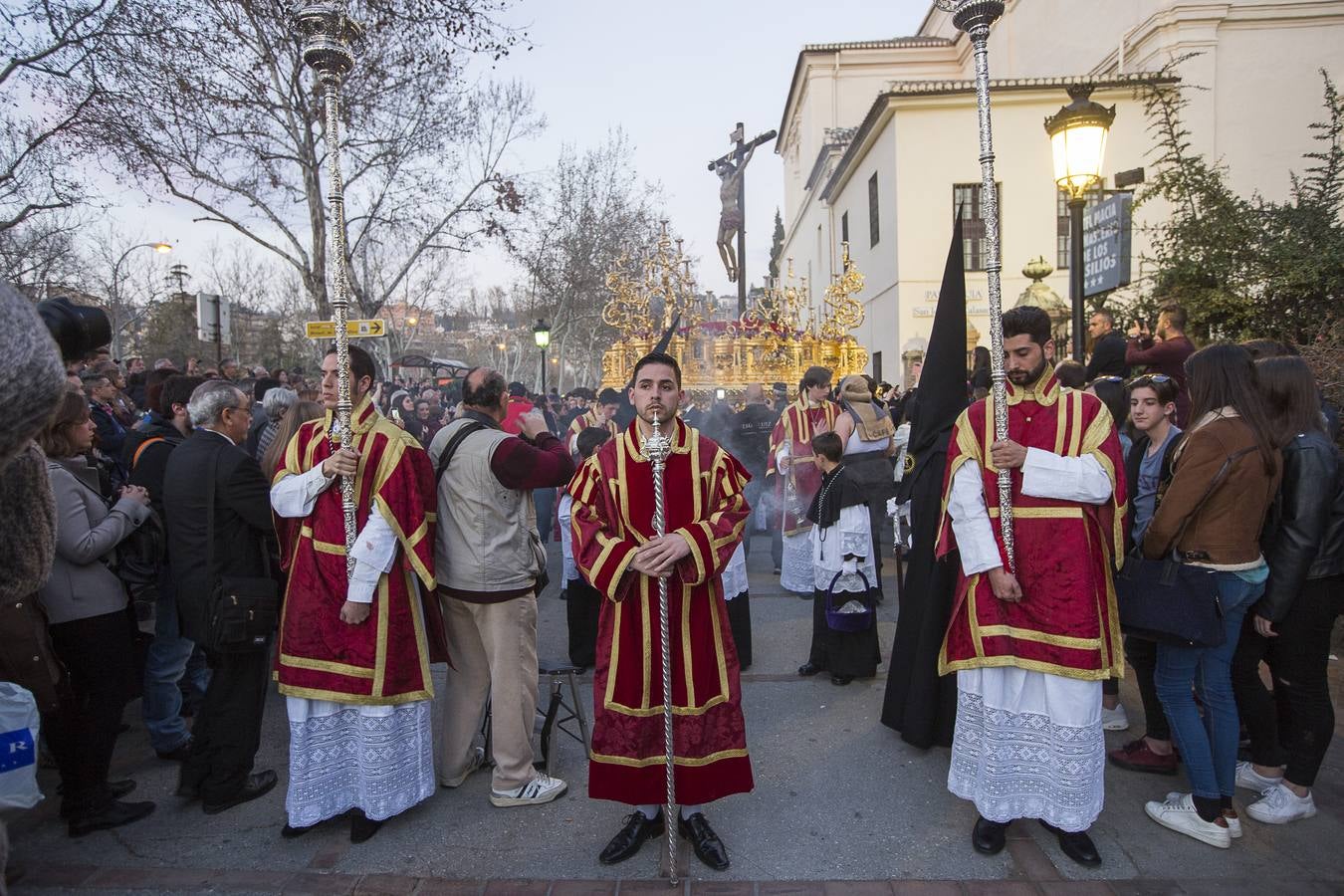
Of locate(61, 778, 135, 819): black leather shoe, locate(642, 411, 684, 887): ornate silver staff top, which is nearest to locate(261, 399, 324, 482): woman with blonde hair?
locate(61, 778, 135, 819): black leather shoe

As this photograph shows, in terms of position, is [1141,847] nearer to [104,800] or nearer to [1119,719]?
[1119,719]

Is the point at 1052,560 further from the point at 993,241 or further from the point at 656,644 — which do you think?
the point at 656,644

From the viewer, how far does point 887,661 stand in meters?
5.88

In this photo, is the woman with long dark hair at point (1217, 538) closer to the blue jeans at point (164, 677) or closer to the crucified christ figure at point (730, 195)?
the blue jeans at point (164, 677)

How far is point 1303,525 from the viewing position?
3367 mm

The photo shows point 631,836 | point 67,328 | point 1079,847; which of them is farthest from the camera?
point 631,836

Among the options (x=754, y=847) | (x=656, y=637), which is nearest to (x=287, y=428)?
(x=656, y=637)

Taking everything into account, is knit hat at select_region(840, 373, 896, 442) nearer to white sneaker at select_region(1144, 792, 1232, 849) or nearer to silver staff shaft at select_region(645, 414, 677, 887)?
white sneaker at select_region(1144, 792, 1232, 849)

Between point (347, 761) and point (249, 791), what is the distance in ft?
2.36

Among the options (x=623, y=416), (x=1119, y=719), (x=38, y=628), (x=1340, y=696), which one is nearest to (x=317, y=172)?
(x=623, y=416)

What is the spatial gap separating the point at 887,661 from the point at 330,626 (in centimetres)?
400

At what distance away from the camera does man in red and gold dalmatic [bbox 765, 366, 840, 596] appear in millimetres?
7523

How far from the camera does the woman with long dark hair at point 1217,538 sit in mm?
3297

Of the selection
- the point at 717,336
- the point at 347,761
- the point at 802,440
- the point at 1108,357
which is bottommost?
the point at 347,761
